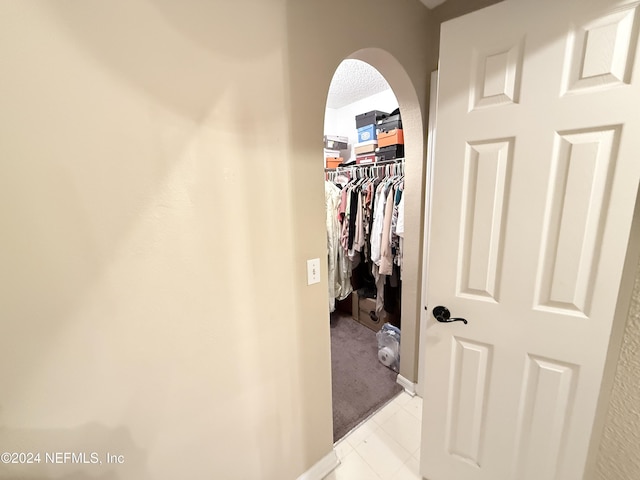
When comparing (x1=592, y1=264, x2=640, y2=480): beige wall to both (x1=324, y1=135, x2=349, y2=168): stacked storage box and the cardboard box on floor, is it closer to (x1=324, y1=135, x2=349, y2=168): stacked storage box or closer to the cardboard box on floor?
the cardboard box on floor

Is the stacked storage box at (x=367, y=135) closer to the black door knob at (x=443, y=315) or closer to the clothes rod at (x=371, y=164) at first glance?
the clothes rod at (x=371, y=164)

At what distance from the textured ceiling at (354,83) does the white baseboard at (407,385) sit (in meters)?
2.23

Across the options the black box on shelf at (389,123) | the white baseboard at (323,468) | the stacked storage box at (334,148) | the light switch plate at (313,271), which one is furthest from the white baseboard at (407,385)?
the stacked storage box at (334,148)

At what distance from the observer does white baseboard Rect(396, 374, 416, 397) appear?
1.82 meters

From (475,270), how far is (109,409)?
4.24ft

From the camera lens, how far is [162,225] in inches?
29.0

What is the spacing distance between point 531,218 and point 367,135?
179 centimetres

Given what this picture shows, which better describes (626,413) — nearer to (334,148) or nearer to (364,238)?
(364,238)

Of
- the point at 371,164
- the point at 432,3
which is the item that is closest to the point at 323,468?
the point at 371,164

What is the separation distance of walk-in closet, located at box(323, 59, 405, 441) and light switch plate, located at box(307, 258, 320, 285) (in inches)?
38.0

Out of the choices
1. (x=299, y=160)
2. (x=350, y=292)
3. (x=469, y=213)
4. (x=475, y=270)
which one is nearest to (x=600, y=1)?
(x=469, y=213)

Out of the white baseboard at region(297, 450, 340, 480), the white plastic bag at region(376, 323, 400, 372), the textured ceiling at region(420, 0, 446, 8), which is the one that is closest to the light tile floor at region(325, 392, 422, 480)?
the white baseboard at region(297, 450, 340, 480)

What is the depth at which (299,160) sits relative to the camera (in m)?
0.99

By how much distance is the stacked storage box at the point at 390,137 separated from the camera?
2088 mm
